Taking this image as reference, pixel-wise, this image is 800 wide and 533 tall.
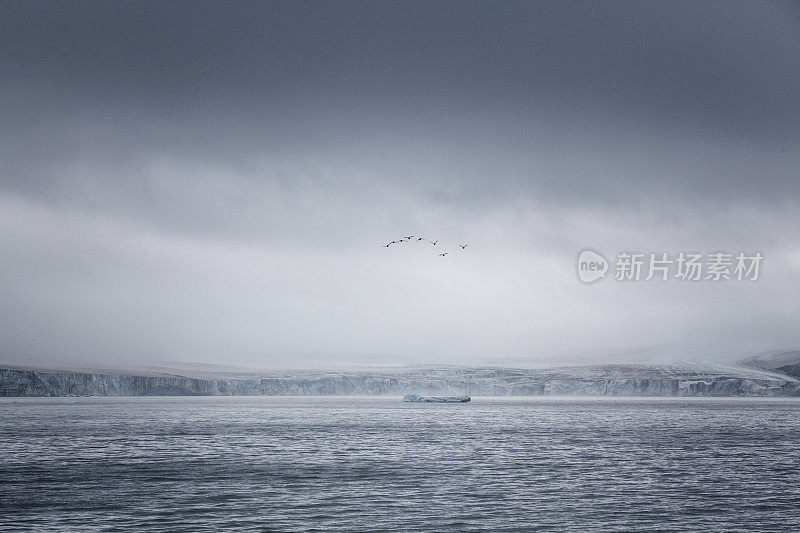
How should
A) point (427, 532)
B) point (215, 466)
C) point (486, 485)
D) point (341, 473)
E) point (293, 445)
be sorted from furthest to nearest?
point (293, 445) < point (215, 466) < point (341, 473) < point (486, 485) < point (427, 532)

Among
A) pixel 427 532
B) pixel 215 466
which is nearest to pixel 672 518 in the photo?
pixel 427 532

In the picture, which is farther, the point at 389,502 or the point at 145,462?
the point at 145,462

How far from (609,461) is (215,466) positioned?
132 feet

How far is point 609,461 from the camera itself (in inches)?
3250

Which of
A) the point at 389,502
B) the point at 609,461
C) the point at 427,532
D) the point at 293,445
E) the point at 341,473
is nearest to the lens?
the point at 427,532

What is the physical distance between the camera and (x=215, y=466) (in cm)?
7731

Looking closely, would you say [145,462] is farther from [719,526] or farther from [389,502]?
[719,526]

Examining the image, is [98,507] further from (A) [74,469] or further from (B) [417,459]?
(B) [417,459]

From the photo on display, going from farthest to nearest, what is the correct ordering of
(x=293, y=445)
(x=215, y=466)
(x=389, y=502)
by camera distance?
(x=293, y=445) < (x=215, y=466) < (x=389, y=502)

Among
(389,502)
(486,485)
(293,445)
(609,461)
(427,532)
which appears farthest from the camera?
(293,445)

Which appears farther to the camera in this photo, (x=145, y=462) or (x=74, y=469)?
(x=145, y=462)

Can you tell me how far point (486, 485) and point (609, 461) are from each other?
80.6 ft

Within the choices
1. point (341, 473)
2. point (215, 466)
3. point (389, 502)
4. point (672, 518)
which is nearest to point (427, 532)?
point (389, 502)

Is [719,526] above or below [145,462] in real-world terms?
above
